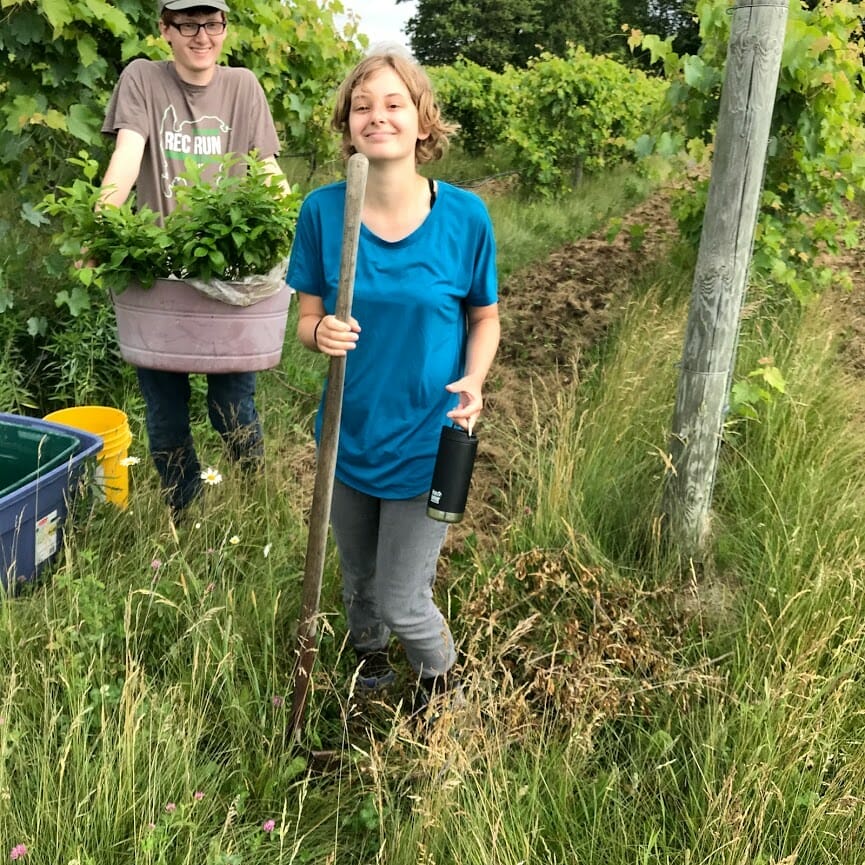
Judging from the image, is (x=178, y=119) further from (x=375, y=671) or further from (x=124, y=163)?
(x=375, y=671)

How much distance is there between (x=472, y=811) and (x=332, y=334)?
1034 mm

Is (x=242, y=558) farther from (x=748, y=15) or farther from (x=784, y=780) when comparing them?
(x=748, y=15)

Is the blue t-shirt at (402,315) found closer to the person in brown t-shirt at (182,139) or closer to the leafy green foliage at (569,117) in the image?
the person in brown t-shirt at (182,139)

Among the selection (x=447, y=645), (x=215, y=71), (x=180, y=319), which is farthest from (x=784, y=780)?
(x=215, y=71)

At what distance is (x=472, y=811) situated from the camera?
1639 mm

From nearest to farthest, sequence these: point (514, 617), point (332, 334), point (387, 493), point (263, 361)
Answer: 1. point (332, 334)
2. point (387, 493)
3. point (514, 617)
4. point (263, 361)

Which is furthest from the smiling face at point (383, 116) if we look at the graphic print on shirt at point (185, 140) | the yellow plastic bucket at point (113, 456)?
the yellow plastic bucket at point (113, 456)

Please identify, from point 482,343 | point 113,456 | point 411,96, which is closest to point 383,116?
point 411,96

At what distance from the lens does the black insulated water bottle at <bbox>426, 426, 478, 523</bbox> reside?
5.36 feet

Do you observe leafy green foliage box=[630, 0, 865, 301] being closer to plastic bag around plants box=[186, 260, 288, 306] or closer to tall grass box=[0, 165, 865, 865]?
tall grass box=[0, 165, 865, 865]

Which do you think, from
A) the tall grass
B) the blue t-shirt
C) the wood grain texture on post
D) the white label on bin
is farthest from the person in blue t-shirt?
the white label on bin

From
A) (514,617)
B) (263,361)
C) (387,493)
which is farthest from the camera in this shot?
(263,361)

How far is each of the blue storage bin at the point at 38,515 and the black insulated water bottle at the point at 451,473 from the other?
1.27 metres

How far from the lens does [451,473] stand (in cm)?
164
